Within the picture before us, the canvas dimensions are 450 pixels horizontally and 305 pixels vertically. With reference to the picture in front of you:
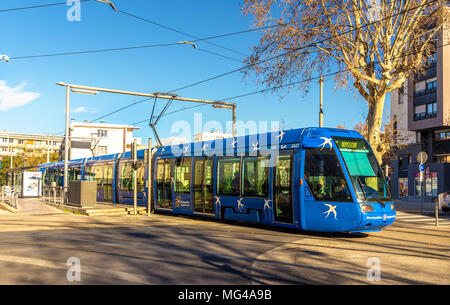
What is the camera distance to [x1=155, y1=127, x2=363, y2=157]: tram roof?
11.4m

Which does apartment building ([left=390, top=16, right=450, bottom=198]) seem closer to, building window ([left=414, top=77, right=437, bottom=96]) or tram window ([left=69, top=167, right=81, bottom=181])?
building window ([left=414, top=77, right=437, bottom=96])

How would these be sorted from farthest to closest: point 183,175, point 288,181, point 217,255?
point 183,175 → point 288,181 → point 217,255

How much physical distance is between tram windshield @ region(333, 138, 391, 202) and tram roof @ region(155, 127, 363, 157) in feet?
1.14

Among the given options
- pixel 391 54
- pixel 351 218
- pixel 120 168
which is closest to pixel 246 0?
pixel 391 54

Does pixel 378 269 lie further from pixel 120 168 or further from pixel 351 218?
pixel 120 168

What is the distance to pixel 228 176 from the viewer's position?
1371 cm

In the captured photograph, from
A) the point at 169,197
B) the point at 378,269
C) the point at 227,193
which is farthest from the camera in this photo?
the point at 169,197

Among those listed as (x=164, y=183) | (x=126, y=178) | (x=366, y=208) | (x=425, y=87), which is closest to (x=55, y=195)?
(x=126, y=178)

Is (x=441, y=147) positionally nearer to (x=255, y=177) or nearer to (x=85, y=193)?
(x=255, y=177)

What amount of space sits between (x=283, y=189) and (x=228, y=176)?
2527 mm

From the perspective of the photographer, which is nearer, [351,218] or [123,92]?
[351,218]

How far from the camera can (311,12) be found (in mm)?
18281

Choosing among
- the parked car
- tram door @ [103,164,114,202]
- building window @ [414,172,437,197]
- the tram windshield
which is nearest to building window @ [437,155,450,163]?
building window @ [414,172,437,197]
